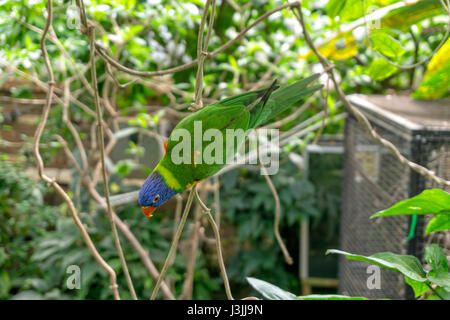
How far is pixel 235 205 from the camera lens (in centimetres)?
199

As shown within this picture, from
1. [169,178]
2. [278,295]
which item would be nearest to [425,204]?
[278,295]

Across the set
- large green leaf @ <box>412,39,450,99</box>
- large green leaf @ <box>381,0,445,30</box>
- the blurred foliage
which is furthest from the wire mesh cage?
the blurred foliage

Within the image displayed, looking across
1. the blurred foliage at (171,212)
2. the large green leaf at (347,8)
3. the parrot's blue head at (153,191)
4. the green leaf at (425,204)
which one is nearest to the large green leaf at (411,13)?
the large green leaf at (347,8)

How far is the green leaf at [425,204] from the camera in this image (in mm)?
409

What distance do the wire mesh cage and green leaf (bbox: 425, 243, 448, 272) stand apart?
→ 13 centimetres

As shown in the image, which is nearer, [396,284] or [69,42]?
[396,284]

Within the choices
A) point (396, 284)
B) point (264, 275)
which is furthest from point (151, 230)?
point (396, 284)

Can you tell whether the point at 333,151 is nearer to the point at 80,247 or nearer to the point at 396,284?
the point at 396,284

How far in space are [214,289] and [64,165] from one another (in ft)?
3.57

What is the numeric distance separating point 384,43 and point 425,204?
8.2 inches

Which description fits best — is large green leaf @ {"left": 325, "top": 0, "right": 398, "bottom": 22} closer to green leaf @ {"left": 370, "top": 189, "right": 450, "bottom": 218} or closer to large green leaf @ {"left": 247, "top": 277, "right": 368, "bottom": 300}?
green leaf @ {"left": 370, "top": 189, "right": 450, "bottom": 218}

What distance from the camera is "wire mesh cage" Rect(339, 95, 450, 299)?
26.5 inches
